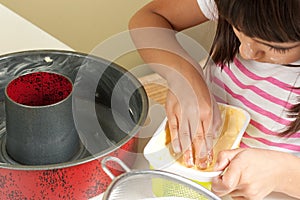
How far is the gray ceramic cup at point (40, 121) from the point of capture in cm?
71

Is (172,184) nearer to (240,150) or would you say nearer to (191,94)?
(240,150)

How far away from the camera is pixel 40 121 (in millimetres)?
711

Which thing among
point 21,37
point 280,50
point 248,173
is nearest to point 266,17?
point 280,50

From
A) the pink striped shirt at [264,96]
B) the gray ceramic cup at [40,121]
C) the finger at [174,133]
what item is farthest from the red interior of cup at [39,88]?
the pink striped shirt at [264,96]

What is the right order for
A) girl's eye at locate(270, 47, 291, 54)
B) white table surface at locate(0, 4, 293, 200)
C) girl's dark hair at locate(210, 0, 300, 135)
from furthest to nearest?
white table surface at locate(0, 4, 293, 200)
girl's eye at locate(270, 47, 291, 54)
girl's dark hair at locate(210, 0, 300, 135)

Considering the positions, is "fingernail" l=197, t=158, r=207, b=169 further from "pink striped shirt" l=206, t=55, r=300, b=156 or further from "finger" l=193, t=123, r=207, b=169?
"pink striped shirt" l=206, t=55, r=300, b=156

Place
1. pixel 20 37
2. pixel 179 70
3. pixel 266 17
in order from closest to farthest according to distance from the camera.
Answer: pixel 266 17
pixel 179 70
pixel 20 37

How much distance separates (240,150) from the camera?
78 centimetres

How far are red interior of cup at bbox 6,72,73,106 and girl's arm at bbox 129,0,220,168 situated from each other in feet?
0.55

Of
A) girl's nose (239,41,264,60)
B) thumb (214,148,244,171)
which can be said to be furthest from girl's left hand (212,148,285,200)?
girl's nose (239,41,264,60)

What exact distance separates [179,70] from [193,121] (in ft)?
0.44

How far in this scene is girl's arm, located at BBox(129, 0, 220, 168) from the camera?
828 mm

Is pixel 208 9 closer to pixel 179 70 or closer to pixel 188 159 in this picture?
pixel 179 70

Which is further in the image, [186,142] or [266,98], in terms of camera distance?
[266,98]
